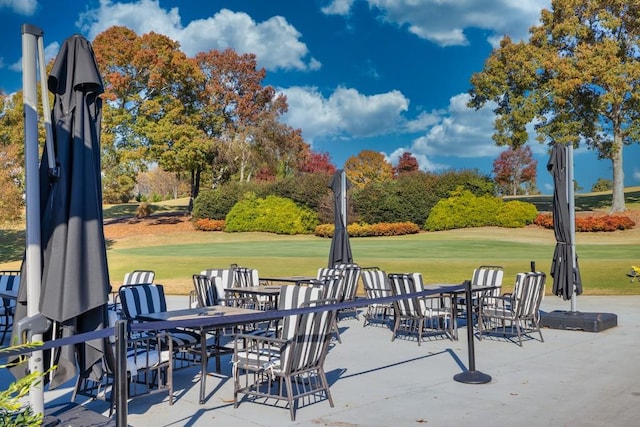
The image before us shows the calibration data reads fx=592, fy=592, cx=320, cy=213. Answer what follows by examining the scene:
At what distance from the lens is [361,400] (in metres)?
5.68

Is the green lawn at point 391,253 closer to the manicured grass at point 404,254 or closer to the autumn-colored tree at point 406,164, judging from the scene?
the manicured grass at point 404,254

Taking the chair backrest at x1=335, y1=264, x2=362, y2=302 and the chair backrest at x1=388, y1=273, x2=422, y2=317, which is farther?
the chair backrest at x1=335, y1=264, x2=362, y2=302

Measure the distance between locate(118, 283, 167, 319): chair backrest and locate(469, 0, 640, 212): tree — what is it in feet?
113

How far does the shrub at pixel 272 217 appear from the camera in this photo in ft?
132

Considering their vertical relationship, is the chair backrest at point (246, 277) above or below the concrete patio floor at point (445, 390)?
above

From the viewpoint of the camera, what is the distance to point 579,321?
9281mm

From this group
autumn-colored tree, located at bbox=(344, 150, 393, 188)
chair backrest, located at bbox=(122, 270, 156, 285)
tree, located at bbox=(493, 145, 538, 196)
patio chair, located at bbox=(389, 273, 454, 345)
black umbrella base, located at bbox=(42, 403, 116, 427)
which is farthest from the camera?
tree, located at bbox=(493, 145, 538, 196)

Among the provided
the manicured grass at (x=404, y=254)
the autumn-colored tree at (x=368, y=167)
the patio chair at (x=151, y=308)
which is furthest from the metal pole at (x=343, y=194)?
the autumn-colored tree at (x=368, y=167)

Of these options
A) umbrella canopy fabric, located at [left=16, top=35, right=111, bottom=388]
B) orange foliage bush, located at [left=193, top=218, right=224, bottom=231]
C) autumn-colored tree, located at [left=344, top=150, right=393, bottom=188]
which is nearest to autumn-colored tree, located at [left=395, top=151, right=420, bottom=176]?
autumn-colored tree, located at [left=344, top=150, right=393, bottom=188]

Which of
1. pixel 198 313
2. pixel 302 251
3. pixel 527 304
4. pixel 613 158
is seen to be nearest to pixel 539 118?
pixel 613 158

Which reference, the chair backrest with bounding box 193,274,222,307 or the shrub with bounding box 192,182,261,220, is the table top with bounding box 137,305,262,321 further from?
the shrub with bounding box 192,182,261,220

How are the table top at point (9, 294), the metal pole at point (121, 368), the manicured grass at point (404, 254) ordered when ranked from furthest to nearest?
the manicured grass at point (404, 254) → the table top at point (9, 294) → the metal pole at point (121, 368)

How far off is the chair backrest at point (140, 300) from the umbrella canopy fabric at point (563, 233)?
20.4 ft

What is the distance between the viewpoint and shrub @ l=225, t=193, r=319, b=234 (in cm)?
4009
